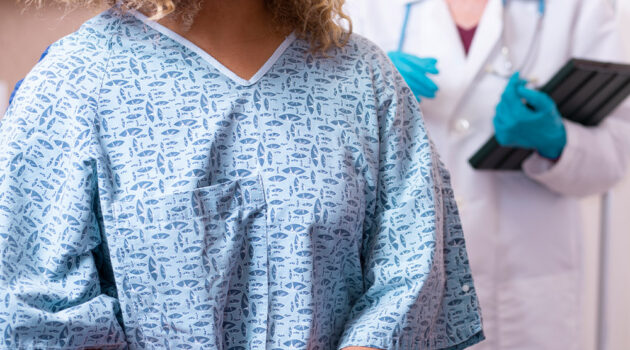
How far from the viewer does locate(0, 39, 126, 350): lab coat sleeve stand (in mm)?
721

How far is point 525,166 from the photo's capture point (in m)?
1.37

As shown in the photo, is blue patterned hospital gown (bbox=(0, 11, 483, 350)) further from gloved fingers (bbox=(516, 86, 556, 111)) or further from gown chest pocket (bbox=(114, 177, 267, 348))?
gloved fingers (bbox=(516, 86, 556, 111))

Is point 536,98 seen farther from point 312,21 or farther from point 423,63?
point 312,21

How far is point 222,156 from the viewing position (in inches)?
31.4

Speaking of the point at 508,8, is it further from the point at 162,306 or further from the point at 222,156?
the point at 162,306

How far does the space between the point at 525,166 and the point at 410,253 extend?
2.03 ft

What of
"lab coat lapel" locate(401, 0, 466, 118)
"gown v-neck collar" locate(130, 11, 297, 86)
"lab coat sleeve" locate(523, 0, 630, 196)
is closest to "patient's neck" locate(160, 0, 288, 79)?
"gown v-neck collar" locate(130, 11, 297, 86)

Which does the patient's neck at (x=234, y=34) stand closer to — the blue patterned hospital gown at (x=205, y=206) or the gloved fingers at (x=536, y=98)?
the blue patterned hospital gown at (x=205, y=206)

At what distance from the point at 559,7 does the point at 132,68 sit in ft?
3.04

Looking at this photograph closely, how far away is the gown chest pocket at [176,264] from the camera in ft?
2.50

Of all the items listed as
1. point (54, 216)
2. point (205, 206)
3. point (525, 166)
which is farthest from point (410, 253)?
point (525, 166)

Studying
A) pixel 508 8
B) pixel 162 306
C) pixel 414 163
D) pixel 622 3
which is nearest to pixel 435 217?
pixel 414 163

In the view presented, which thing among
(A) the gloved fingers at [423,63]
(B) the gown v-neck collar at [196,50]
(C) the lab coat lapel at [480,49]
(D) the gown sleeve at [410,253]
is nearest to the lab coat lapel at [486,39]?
(C) the lab coat lapel at [480,49]

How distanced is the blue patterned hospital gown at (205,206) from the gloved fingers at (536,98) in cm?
48
